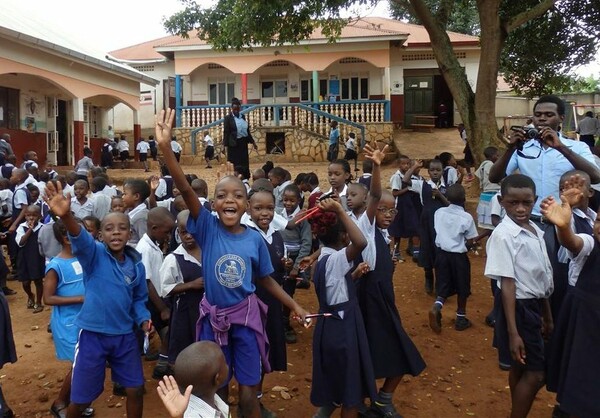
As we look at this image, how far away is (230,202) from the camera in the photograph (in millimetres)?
3055

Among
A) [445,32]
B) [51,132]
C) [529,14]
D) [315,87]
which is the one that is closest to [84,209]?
[445,32]

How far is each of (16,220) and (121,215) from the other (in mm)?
4622

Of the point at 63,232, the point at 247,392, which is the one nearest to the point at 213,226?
the point at 247,392

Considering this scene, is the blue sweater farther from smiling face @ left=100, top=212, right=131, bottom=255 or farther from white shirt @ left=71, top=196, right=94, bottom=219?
white shirt @ left=71, top=196, right=94, bottom=219

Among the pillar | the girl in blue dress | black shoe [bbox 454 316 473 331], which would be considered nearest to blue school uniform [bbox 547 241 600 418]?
black shoe [bbox 454 316 473 331]

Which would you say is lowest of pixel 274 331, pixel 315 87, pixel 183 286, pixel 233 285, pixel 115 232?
pixel 274 331

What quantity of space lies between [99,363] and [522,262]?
239 cm

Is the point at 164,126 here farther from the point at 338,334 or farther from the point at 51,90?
the point at 51,90

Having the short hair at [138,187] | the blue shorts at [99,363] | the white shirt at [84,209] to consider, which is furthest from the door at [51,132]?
the blue shorts at [99,363]

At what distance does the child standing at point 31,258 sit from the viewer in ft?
20.6

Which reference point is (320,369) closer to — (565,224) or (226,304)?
(226,304)

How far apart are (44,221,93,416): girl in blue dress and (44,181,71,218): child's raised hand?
0.99 m

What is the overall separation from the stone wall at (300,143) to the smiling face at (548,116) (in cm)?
1450

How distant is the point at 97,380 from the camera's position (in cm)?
305
